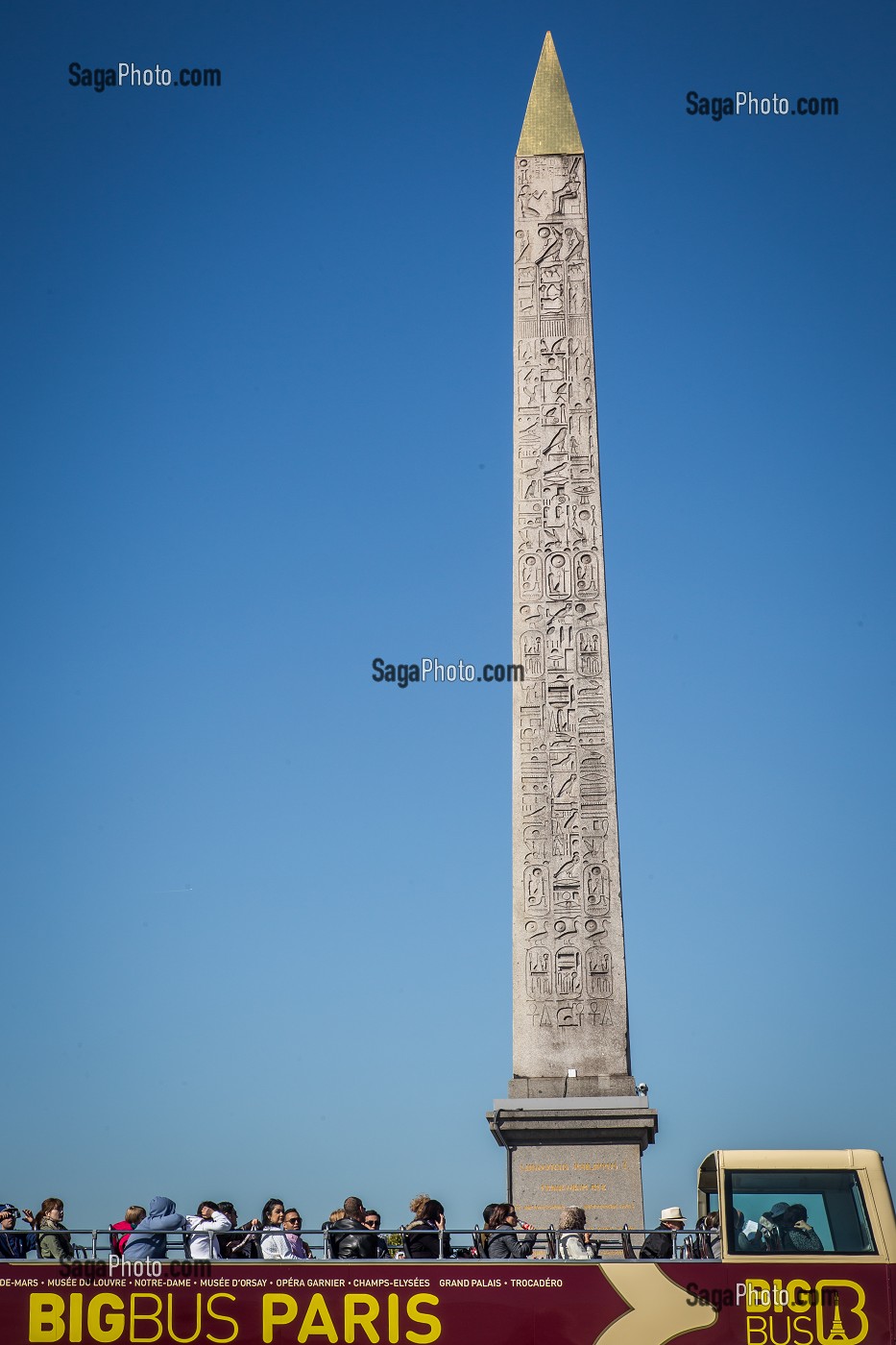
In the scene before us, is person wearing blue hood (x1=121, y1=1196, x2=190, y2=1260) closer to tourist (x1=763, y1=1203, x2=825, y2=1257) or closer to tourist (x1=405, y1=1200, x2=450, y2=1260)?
tourist (x1=405, y1=1200, x2=450, y2=1260)

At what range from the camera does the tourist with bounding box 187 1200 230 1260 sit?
1273cm

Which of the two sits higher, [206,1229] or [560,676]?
[560,676]

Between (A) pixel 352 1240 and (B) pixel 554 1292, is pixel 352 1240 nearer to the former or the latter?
(A) pixel 352 1240

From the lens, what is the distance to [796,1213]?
12.1 meters

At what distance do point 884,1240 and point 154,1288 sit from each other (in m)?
4.85

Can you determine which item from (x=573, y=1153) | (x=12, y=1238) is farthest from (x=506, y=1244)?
(x=573, y=1153)

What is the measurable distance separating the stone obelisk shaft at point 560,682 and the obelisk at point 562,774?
1 centimetres

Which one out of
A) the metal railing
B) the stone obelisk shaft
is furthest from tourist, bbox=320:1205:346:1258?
the stone obelisk shaft

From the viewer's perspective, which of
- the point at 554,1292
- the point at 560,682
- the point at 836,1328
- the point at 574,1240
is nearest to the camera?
the point at 836,1328

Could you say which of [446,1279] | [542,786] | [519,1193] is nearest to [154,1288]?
[446,1279]

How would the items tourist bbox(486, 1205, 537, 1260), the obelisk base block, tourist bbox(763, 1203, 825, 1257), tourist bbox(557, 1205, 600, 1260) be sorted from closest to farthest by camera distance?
tourist bbox(763, 1203, 825, 1257)
tourist bbox(557, 1205, 600, 1260)
tourist bbox(486, 1205, 537, 1260)
the obelisk base block

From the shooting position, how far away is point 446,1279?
40.9ft

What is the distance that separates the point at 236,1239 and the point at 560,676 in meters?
8.16

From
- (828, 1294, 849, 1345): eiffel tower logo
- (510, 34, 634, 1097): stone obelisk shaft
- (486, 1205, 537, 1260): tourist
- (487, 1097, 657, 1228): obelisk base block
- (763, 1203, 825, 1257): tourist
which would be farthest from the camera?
(510, 34, 634, 1097): stone obelisk shaft
